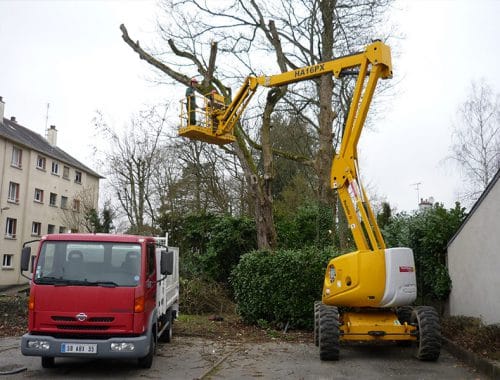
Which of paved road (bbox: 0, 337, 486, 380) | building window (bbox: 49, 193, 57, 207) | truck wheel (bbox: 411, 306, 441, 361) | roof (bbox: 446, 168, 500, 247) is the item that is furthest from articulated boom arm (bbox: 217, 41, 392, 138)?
building window (bbox: 49, 193, 57, 207)

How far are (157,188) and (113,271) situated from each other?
22.0m

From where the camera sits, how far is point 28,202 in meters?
38.1

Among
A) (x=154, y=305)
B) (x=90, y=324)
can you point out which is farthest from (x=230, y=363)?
(x=90, y=324)

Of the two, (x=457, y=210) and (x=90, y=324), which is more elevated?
(x=457, y=210)

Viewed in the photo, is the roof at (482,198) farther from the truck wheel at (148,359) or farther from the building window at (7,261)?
the building window at (7,261)

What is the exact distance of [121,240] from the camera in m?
8.51

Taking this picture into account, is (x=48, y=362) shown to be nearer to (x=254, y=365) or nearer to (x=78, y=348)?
(x=78, y=348)

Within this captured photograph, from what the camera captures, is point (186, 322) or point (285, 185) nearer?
point (186, 322)

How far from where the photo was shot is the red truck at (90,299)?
7777mm

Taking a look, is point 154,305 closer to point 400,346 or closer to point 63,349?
point 63,349

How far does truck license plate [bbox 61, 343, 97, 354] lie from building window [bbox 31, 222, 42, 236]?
33939 millimetres

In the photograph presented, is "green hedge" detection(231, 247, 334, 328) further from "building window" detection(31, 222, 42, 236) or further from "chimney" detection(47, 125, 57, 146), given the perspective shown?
"chimney" detection(47, 125, 57, 146)

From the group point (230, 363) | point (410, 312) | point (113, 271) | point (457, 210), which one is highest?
point (457, 210)

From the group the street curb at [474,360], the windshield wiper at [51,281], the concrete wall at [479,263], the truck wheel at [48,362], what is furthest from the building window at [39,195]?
the street curb at [474,360]
